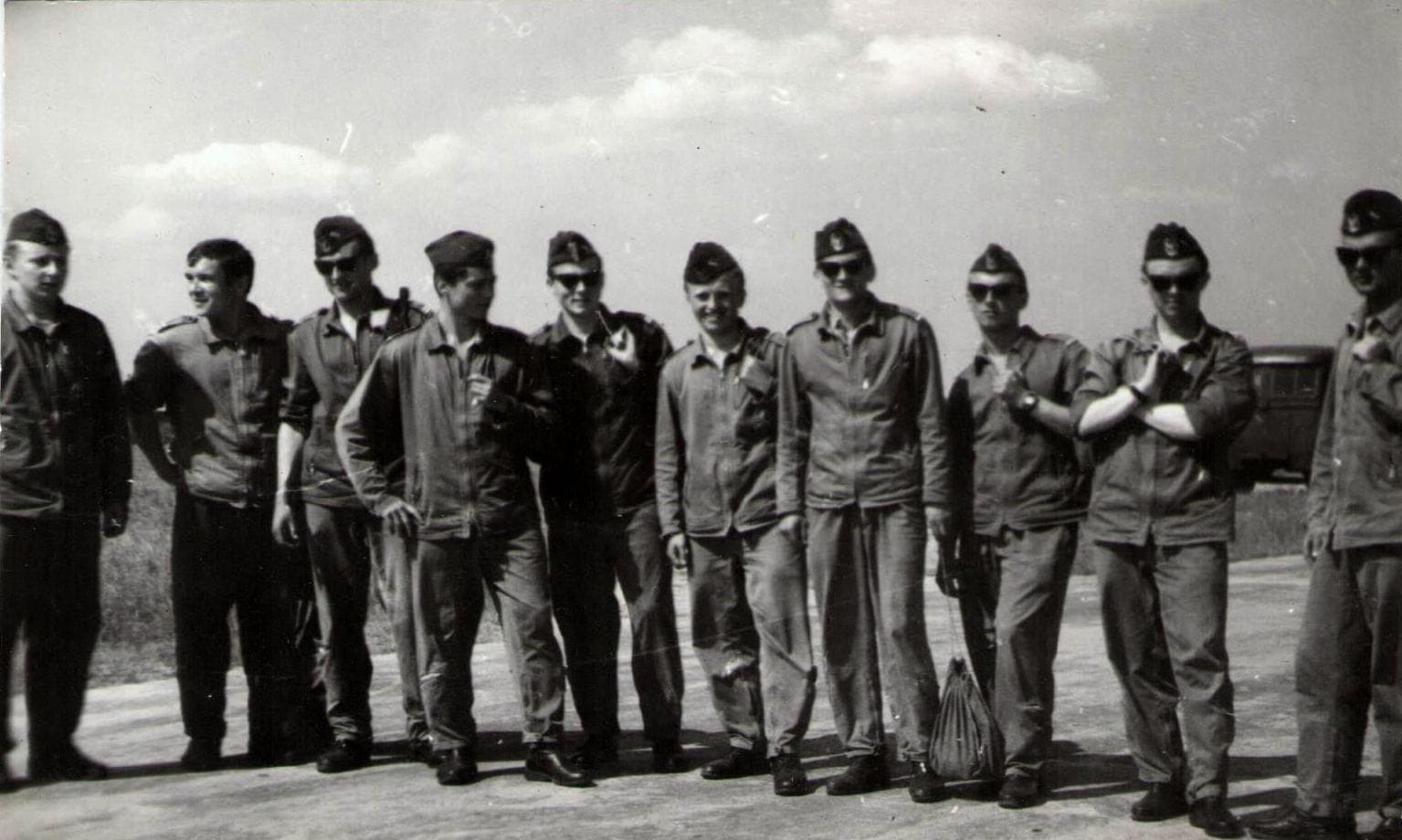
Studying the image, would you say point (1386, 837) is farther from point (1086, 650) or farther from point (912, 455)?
point (1086, 650)

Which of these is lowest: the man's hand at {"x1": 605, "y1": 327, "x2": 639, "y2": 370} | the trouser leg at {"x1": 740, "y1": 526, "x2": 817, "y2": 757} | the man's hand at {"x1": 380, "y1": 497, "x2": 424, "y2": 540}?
the trouser leg at {"x1": 740, "y1": 526, "x2": 817, "y2": 757}

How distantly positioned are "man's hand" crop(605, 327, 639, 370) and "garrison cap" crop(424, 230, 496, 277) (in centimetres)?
61

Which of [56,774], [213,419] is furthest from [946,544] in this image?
[56,774]

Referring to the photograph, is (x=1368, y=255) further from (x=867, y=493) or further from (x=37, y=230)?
(x=37, y=230)

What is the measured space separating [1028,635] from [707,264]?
191 cm

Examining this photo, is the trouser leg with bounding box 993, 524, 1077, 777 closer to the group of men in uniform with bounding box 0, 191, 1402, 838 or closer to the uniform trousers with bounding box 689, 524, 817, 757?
the group of men in uniform with bounding box 0, 191, 1402, 838

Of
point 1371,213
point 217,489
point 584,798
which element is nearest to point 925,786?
point 584,798

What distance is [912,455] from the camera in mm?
5547

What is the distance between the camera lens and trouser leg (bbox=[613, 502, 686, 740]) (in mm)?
6109

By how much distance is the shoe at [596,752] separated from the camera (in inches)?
243

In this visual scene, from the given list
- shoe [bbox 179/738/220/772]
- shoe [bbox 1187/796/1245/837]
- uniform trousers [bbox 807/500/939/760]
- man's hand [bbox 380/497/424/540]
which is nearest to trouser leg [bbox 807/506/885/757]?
uniform trousers [bbox 807/500/939/760]

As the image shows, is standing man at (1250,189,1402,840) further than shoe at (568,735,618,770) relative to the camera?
No

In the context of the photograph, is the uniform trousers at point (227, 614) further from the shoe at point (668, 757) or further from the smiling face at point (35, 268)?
the shoe at point (668, 757)

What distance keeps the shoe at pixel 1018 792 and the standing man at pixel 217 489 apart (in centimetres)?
315
